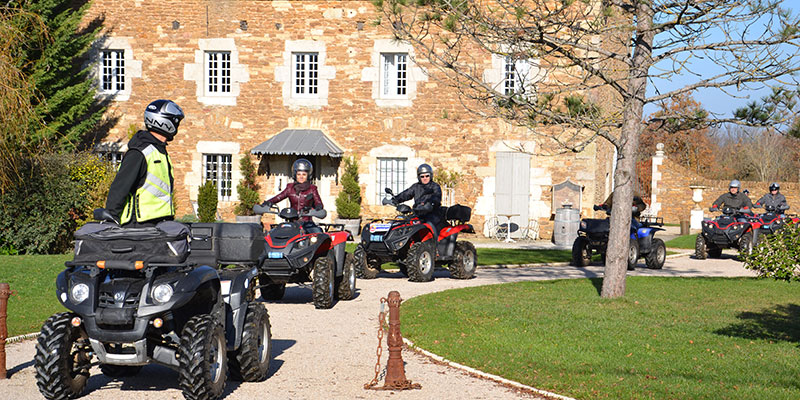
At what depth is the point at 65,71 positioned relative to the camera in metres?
25.4

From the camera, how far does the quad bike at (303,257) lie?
37.0ft

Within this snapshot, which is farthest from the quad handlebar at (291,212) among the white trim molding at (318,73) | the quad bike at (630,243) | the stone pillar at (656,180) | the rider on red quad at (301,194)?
the stone pillar at (656,180)

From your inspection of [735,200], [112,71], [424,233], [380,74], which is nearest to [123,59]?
[112,71]

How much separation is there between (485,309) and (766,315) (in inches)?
142

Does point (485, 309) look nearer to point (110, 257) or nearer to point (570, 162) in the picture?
point (110, 257)

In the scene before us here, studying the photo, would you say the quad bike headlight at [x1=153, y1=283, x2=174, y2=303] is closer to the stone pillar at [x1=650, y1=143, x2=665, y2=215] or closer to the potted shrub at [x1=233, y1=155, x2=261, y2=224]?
the potted shrub at [x1=233, y1=155, x2=261, y2=224]

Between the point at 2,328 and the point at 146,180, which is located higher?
the point at 146,180

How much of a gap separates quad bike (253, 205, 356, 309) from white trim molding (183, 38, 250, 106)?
47.7 ft

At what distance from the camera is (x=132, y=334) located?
626 cm

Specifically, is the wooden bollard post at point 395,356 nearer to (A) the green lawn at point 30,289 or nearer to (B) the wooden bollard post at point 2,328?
(B) the wooden bollard post at point 2,328

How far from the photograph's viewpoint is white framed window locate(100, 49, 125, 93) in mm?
26328

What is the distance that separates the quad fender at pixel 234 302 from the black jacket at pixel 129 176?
1.09m

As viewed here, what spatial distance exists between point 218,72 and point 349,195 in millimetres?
5533

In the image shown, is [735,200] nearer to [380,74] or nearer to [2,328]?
[380,74]
